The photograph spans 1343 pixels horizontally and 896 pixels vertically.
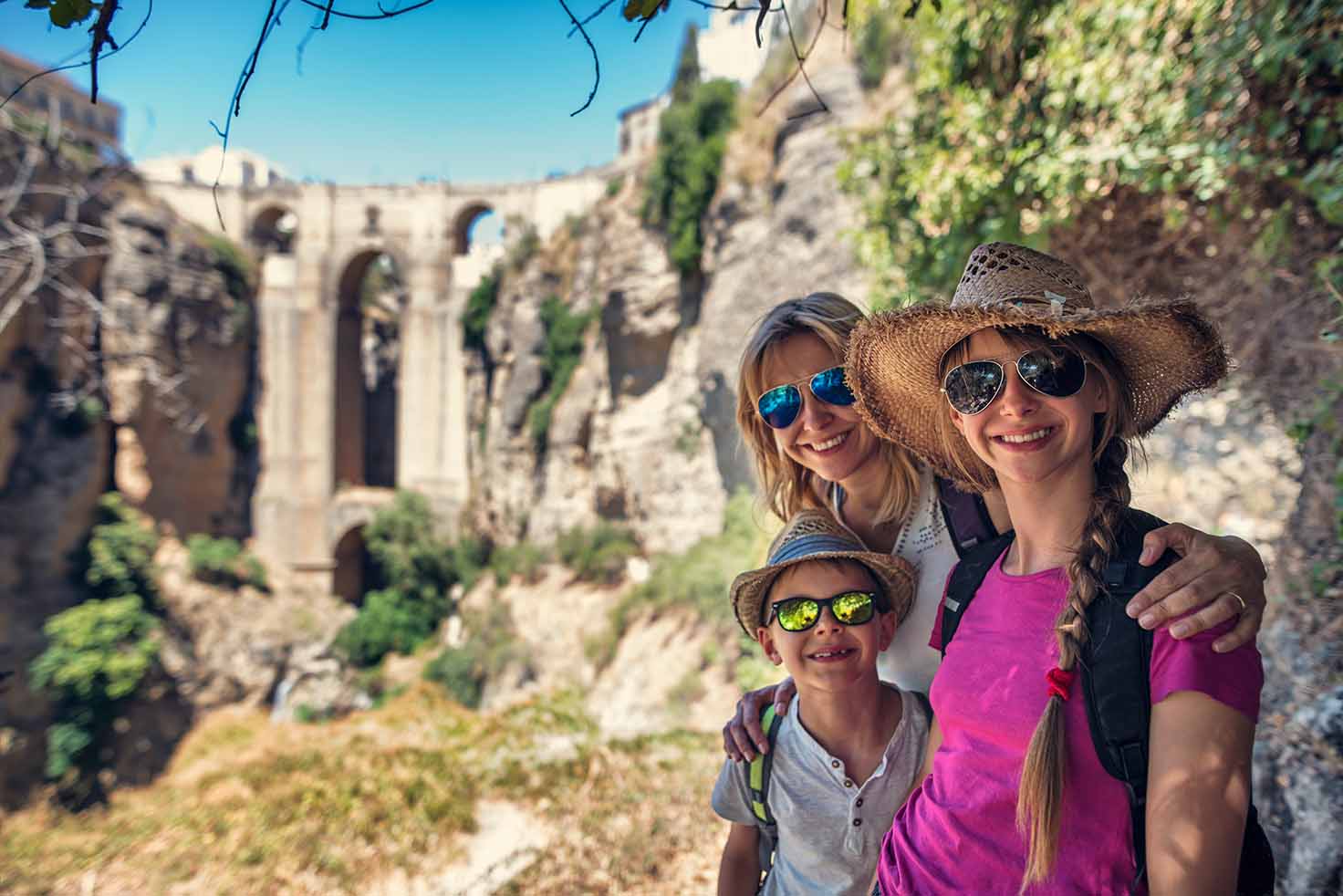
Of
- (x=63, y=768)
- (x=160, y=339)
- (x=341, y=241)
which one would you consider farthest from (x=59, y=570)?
(x=341, y=241)

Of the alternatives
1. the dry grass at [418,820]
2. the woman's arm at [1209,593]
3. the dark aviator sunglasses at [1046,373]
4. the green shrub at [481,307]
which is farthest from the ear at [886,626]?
the green shrub at [481,307]

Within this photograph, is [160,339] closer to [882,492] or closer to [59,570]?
[59,570]

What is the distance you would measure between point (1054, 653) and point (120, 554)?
2126 cm

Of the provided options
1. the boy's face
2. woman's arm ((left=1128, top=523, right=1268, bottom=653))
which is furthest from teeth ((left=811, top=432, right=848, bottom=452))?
woman's arm ((left=1128, top=523, right=1268, bottom=653))

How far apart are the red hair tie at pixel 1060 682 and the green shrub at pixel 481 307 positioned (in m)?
22.5

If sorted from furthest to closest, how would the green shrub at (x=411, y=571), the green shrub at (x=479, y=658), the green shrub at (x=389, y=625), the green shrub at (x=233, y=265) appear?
the green shrub at (x=233, y=265) → the green shrub at (x=411, y=571) → the green shrub at (x=389, y=625) → the green shrub at (x=479, y=658)

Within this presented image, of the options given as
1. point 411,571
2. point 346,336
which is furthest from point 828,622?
point 346,336

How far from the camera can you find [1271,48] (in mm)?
2699

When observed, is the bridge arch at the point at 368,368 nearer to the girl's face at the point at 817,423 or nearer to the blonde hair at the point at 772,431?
the blonde hair at the point at 772,431

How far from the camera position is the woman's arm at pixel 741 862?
1588mm

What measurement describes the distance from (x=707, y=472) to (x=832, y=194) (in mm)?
5712

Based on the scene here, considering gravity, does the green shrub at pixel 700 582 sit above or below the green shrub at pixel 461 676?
above

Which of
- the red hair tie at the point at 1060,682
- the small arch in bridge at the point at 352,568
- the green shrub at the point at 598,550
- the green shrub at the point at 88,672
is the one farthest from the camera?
the small arch in bridge at the point at 352,568

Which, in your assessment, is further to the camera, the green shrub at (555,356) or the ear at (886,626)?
the green shrub at (555,356)
